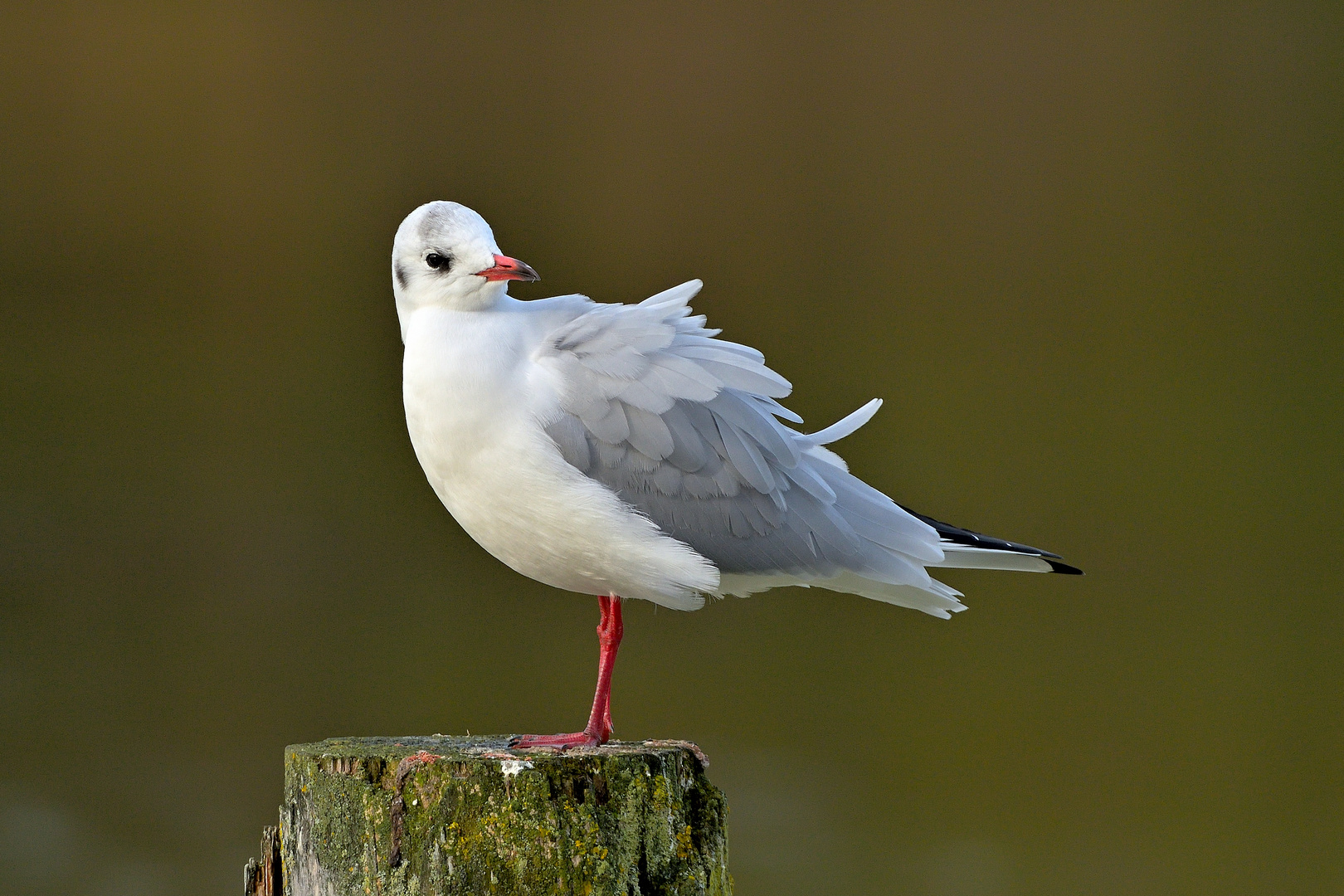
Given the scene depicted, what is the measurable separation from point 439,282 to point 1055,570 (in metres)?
1.58

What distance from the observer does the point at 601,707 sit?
2725 millimetres

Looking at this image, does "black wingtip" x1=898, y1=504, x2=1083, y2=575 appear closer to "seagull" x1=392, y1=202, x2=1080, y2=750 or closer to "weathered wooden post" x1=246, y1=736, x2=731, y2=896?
"seagull" x1=392, y1=202, x2=1080, y2=750

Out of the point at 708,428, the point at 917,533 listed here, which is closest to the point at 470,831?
the point at 708,428

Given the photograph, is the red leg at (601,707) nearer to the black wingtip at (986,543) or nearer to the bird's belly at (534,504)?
the bird's belly at (534,504)

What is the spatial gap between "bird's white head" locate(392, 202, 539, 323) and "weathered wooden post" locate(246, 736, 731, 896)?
0.97 meters

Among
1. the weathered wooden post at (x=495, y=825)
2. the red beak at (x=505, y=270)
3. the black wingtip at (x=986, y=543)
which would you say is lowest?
the weathered wooden post at (x=495, y=825)

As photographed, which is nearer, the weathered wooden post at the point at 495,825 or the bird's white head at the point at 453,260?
the weathered wooden post at the point at 495,825

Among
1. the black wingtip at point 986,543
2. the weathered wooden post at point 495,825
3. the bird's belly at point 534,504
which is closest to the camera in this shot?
the weathered wooden post at point 495,825

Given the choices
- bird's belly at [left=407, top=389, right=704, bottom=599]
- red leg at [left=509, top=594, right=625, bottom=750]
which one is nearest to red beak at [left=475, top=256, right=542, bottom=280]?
bird's belly at [left=407, top=389, right=704, bottom=599]

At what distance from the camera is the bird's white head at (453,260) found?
2.72 m

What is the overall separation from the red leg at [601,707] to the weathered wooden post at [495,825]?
0.31m

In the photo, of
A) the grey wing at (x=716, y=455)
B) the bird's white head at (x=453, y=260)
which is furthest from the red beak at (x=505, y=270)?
the grey wing at (x=716, y=455)

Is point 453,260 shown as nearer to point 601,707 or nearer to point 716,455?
point 716,455

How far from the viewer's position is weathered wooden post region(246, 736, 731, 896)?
7.06 ft
